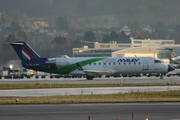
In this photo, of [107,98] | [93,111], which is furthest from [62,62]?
[93,111]

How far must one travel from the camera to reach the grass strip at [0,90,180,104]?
45.3 meters

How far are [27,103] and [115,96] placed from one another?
8.75 meters

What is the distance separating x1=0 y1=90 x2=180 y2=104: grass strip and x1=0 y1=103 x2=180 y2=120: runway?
7.50ft

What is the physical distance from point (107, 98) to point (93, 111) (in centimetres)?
931

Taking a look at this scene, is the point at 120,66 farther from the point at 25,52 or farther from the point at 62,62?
the point at 25,52

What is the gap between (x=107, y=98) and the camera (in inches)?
1887

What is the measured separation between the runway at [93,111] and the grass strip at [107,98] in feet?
7.50

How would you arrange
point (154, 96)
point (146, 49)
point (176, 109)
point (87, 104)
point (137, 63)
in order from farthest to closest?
point (146, 49)
point (137, 63)
point (154, 96)
point (87, 104)
point (176, 109)

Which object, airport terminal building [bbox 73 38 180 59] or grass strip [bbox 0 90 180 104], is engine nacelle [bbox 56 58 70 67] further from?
airport terminal building [bbox 73 38 180 59]

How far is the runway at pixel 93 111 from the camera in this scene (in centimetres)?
3534

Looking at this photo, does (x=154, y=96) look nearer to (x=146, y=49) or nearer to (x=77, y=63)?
(x=77, y=63)

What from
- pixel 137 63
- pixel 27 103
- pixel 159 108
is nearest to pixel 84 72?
pixel 137 63

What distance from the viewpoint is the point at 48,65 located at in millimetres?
83000

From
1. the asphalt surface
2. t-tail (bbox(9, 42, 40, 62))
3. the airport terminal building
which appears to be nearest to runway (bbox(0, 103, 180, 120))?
the asphalt surface
